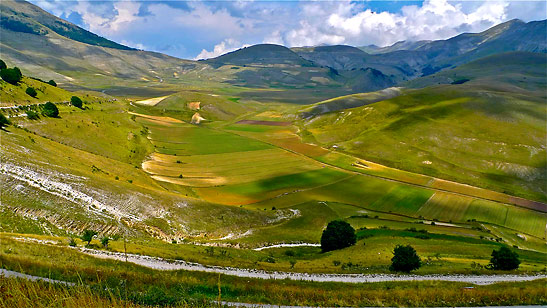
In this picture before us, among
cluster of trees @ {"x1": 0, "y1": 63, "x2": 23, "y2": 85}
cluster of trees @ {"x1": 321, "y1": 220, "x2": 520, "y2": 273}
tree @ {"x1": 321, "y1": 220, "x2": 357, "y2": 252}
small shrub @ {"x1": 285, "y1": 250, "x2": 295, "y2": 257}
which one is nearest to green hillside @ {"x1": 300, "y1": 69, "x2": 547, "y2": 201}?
tree @ {"x1": 321, "y1": 220, "x2": 357, "y2": 252}

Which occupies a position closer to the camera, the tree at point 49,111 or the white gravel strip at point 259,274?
the white gravel strip at point 259,274

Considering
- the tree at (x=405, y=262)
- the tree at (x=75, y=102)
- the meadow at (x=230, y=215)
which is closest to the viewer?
the meadow at (x=230, y=215)

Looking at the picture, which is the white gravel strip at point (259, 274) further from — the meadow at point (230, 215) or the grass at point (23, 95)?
the grass at point (23, 95)

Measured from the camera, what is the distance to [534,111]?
526 ft

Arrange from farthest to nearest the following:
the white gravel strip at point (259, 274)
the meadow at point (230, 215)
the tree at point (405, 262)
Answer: the tree at point (405, 262)
the white gravel strip at point (259, 274)
the meadow at point (230, 215)

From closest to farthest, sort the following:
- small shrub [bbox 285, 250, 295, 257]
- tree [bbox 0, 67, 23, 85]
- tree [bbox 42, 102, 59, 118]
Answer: small shrub [bbox 285, 250, 295, 257] < tree [bbox 42, 102, 59, 118] < tree [bbox 0, 67, 23, 85]

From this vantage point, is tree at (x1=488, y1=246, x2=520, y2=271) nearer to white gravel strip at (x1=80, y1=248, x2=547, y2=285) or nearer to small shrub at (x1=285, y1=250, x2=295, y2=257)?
white gravel strip at (x1=80, y1=248, x2=547, y2=285)

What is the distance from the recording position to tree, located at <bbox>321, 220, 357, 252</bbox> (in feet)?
168

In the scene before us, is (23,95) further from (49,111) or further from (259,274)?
(259,274)

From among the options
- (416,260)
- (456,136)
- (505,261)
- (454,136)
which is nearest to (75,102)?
(416,260)

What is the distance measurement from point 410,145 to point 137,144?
114823 millimetres

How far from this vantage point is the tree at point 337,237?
51.2m

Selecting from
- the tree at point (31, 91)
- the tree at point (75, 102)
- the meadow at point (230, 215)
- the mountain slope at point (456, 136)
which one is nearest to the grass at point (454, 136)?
the mountain slope at point (456, 136)

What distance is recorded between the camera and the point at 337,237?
5131 centimetres
